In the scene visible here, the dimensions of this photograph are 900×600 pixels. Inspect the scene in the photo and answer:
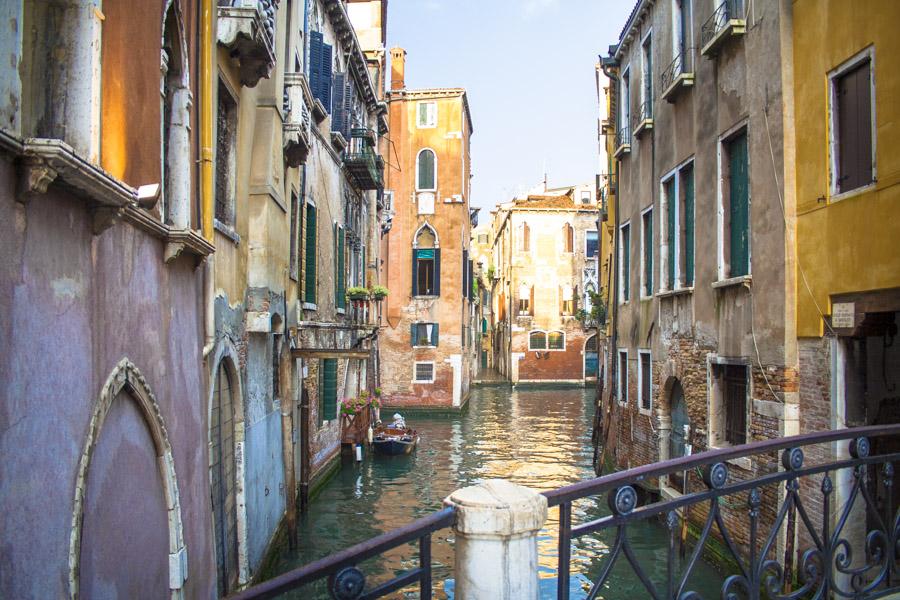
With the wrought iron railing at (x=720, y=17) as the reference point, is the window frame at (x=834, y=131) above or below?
below

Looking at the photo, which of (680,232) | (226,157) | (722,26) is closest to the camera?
(226,157)

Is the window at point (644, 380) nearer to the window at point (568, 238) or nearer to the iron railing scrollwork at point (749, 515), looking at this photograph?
the iron railing scrollwork at point (749, 515)

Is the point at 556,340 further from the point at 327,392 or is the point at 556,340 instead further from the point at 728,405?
the point at 728,405

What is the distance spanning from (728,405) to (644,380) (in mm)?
3580

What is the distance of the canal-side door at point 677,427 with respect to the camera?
35.0 feet

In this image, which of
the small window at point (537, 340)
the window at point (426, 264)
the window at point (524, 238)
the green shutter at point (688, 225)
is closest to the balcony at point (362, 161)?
the green shutter at point (688, 225)

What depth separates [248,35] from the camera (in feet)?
23.3

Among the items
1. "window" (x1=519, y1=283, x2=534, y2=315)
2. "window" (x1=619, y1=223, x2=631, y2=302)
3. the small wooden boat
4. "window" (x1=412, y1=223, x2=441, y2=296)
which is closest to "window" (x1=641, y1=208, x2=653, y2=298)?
"window" (x1=619, y1=223, x2=631, y2=302)

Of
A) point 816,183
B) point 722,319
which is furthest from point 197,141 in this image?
point 722,319

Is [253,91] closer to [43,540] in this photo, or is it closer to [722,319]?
[722,319]

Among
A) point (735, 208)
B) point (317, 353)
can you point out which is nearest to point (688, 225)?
point (735, 208)

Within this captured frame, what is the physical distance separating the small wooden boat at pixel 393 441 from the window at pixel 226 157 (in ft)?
35.6

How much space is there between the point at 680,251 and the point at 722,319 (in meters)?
1.92

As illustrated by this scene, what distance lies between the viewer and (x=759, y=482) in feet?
11.0
